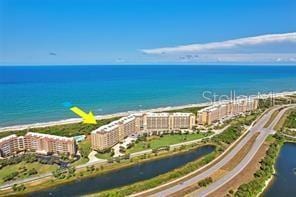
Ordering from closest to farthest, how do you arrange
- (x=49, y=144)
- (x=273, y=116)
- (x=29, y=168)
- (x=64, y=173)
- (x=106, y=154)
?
(x=64, y=173) → (x=29, y=168) → (x=49, y=144) → (x=106, y=154) → (x=273, y=116)

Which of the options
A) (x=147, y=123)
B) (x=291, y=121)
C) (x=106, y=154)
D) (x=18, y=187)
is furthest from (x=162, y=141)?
(x=291, y=121)

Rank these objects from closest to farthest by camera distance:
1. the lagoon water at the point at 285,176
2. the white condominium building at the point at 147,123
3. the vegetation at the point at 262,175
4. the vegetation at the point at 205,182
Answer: the vegetation at the point at 262,175 < the vegetation at the point at 205,182 < the lagoon water at the point at 285,176 < the white condominium building at the point at 147,123

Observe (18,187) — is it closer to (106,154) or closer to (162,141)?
(106,154)

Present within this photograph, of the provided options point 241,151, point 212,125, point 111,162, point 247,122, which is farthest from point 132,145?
point 247,122

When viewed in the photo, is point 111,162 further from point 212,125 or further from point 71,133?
point 212,125

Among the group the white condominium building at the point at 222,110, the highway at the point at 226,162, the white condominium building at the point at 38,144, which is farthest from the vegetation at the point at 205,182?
the white condominium building at the point at 222,110

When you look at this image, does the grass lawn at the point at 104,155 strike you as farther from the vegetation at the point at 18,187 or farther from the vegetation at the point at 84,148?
the vegetation at the point at 18,187
